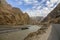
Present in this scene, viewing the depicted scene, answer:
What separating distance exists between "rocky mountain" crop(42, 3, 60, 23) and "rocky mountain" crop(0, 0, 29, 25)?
0.62 metres

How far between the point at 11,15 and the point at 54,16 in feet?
3.93

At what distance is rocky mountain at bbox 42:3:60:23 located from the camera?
2980 millimetres

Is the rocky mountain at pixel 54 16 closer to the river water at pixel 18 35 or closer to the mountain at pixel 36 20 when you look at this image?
the mountain at pixel 36 20

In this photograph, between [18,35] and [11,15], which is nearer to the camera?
[18,35]

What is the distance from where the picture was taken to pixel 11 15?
2.50m

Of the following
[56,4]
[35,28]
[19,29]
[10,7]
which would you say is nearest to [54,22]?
[56,4]

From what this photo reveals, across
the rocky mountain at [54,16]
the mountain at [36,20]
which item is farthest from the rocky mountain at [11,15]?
the rocky mountain at [54,16]

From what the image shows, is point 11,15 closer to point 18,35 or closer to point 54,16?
point 18,35

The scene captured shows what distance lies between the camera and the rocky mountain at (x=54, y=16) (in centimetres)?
298

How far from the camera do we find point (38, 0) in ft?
9.89

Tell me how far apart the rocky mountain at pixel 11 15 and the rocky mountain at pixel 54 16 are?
622 mm

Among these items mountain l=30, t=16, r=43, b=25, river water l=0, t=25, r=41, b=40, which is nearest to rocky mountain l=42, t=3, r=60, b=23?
mountain l=30, t=16, r=43, b=25

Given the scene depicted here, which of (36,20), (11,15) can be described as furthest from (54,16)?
(11,15)

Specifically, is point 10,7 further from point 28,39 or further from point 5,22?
point 28,39
